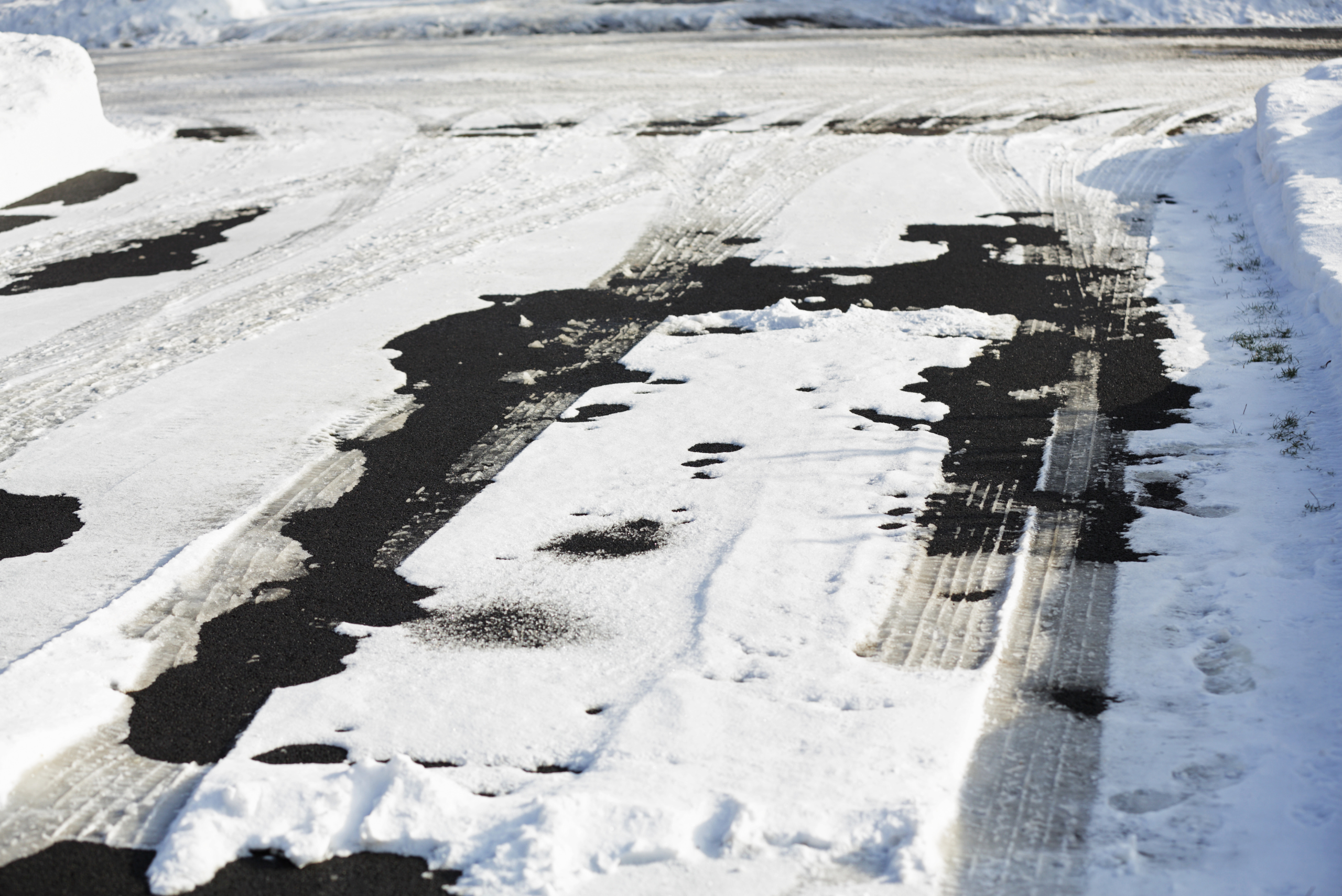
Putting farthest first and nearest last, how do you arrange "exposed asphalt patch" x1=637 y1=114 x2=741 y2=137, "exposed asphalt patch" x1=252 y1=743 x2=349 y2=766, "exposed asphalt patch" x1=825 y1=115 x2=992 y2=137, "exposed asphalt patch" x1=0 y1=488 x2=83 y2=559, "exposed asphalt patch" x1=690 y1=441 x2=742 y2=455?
"exposed asphalt patch" x1=637 y1=114 x2=741 y2=137 < "exposed asphalt patch" x1=825 y1=115 x2=992 y2=137 < "exposed asphalt patch" x1=690 y1=441 x2=742 y2=455 < "exposed asphalt patch" x1=0 y1=488 x2=83 y2=559 < "exposed asphalt patch" x1=252 y1=743 x2=349 y2=766

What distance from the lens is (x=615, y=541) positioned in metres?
4.33

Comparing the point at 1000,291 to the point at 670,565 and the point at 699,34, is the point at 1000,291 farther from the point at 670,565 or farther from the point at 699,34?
the point at 699,34

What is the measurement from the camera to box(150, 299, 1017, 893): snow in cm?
284

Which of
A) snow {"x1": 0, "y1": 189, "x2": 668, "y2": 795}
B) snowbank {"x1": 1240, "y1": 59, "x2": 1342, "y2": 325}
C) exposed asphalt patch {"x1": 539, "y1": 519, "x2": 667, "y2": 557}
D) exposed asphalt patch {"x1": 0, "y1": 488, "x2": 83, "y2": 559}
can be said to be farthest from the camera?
snowbank {"x1": 1240, "y1": 59, "x2": 1342, "y2": 325}

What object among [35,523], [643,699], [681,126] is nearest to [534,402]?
[35,523]

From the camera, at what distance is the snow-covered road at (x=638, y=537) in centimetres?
290

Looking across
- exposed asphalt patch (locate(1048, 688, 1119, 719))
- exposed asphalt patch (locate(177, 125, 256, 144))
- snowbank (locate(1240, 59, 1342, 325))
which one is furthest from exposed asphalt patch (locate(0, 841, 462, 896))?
exposed asphalt patch (locate(177, 125, 256, 144))

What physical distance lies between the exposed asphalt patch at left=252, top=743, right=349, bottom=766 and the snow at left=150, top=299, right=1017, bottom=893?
0.10 feet

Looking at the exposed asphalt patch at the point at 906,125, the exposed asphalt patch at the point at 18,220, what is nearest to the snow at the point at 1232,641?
the exposed asphalt patch at the point at 906,125

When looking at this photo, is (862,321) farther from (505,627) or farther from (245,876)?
(245,876)

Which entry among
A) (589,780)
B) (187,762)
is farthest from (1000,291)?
(187,762)

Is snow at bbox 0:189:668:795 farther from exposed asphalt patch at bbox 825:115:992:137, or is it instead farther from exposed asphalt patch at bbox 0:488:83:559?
exposed asphalt patch at bbox 825:115:992:137

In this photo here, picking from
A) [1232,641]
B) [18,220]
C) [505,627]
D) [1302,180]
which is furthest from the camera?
[18,220]

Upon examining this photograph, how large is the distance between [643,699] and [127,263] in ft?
22.0
